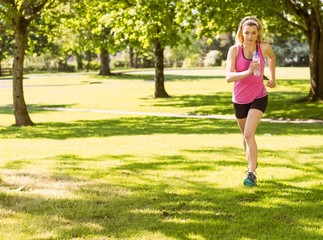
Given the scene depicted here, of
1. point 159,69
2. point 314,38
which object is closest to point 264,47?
point 314,38

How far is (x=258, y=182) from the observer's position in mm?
7059

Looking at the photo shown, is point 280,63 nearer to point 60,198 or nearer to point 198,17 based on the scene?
point 198,17

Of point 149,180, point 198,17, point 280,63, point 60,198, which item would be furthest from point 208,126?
point 280,63

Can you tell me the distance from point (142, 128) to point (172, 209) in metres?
11.4

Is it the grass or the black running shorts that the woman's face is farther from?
the grass

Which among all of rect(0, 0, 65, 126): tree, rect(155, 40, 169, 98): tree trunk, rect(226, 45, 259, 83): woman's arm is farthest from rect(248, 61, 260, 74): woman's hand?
rect(155, 40, 169, 98): tree trunk

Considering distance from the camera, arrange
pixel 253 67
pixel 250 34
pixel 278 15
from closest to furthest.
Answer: pixel 253 67
pixel 250 34
pixel 278 15

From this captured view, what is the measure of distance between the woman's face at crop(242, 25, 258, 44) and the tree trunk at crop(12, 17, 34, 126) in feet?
43.3

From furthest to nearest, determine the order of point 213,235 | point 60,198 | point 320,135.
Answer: point 320,135, point 60,198, point 213,235

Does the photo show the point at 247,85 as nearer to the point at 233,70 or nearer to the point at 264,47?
the point at 233,70

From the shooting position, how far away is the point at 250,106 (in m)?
6.72

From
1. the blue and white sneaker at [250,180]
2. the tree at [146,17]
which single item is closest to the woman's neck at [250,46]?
the blue and white sneaker at [250,180]

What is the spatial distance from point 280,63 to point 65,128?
223 feet

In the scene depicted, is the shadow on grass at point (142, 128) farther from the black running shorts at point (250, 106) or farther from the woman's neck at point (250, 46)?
the woman's neck at point (250, 46)
